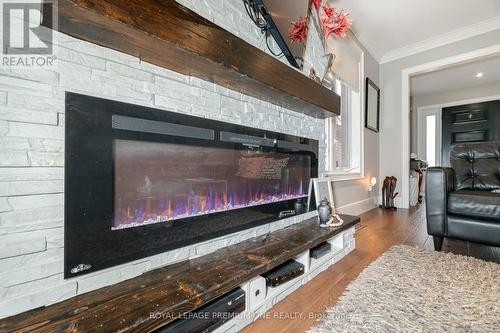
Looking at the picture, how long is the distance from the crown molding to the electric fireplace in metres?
3.43

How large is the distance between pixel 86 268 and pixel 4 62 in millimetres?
669

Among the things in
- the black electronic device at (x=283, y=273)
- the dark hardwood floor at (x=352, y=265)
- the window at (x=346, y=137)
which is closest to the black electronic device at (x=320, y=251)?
the dark hardwood floor at (x=352, y=265)

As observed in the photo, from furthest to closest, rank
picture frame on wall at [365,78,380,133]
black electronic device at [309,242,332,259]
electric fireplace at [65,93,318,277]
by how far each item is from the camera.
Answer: picture frame on wall at [365,78,380,133] < black electronic device at [309,242,332,259] < electric fireplace at [65,93,318,277]

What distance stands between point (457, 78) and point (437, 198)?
13.0 ft

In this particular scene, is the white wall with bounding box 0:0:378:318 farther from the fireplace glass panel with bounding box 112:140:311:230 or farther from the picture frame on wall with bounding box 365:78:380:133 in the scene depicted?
the picture frame on wall with bounding box 365:78:380:133

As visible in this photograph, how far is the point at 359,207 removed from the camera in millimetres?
3029

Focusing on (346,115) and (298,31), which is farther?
(346,115)

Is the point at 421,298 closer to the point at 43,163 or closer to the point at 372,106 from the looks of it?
the point at 43,163

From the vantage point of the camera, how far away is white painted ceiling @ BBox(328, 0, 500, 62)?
8.31ft

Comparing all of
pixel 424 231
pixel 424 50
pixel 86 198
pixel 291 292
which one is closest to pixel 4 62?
pixel 86 198

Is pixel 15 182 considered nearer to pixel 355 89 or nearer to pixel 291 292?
pixel 291 292

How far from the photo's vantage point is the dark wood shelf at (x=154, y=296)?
0.61 metres

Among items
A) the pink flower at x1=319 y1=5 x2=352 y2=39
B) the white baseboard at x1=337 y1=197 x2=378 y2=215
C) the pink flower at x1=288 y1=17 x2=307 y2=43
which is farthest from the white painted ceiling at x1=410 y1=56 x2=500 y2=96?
the pink flower at x1=288 y1=17 x2=307 y2=43

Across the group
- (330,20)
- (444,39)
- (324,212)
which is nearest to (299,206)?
(324,212)
